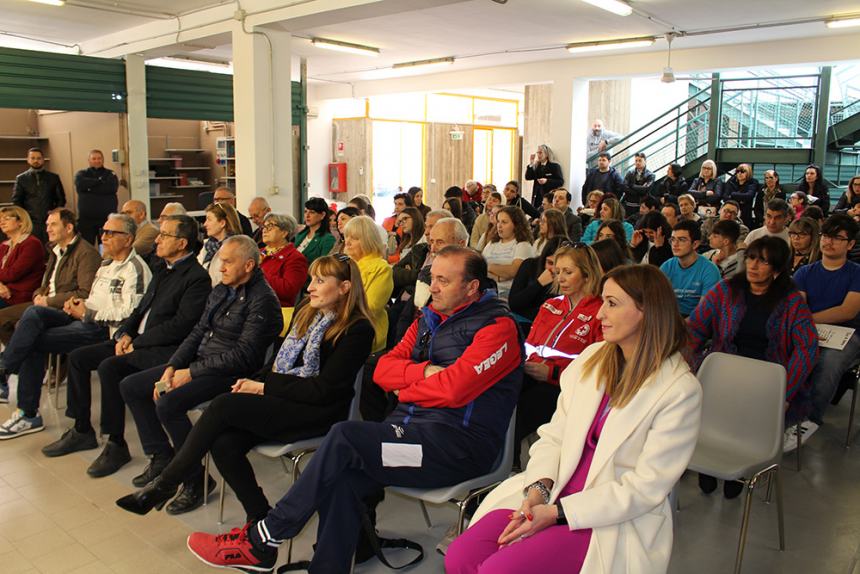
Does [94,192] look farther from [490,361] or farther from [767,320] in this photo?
[767,320]

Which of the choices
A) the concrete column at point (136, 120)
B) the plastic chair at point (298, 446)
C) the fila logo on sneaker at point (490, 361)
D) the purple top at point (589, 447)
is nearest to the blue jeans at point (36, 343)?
the plastic chair at point (298, 446)

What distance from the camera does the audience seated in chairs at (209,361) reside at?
3.27 meters

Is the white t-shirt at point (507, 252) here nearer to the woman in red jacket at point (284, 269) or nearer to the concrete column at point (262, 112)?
the woman in red jacket at point (284, 269)

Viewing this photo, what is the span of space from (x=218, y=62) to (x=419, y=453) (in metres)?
12.1

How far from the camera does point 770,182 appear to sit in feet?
29.2

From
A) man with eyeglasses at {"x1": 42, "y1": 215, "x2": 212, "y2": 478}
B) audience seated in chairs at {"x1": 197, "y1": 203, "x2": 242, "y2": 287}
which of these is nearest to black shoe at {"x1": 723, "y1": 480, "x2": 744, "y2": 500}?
man with eyeglasses at {"x1": 42, "y1": 215, "x2": 212, "y2": 478}

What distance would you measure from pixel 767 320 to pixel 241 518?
8.37 feet

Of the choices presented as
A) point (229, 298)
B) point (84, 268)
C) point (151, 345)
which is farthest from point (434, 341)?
point (84, 268)

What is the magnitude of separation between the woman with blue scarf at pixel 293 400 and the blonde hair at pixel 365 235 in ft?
3.32

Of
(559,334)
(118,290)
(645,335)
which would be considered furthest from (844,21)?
(118,290)

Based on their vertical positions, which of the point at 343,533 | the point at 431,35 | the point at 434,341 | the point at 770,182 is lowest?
the point at 343,533

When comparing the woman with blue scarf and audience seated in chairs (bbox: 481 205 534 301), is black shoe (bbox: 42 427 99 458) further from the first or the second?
audience seated in chairs (bbox: 481 205 534 301)

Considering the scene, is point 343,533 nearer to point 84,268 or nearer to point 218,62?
point 84,268

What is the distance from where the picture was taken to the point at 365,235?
13.4 feet
